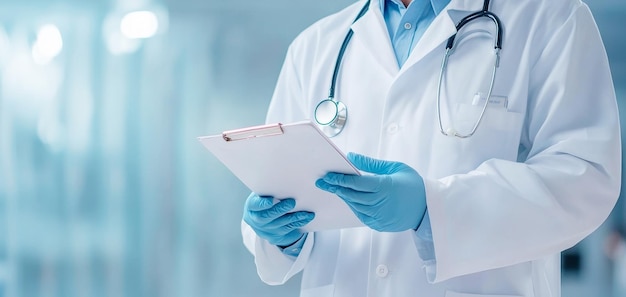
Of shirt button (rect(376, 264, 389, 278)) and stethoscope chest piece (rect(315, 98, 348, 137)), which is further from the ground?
stethoscope chest piece (rect(315, 98, 348, 137))

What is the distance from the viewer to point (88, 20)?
92.1 inches

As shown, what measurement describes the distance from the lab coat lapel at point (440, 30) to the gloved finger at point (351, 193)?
0.29m

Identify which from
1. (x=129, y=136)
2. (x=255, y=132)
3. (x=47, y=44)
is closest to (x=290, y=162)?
(x=255, y=132)

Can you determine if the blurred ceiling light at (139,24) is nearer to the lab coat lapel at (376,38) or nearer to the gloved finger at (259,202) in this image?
the lab coat lapel at (376,38)

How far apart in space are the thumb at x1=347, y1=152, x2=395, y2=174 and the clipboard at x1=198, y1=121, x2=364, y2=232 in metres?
0.06

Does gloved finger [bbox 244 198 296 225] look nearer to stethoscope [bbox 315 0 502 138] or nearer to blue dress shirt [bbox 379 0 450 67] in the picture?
stethoscope [bbox 315 0 502 138]

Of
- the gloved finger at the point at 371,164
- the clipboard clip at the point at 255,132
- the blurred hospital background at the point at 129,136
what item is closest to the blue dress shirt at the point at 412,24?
the gloved finger at the point at 371,164

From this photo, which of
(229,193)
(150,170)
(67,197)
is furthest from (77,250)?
(229,193)

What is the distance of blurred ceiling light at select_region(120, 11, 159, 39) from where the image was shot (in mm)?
2254

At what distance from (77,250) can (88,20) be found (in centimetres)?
77

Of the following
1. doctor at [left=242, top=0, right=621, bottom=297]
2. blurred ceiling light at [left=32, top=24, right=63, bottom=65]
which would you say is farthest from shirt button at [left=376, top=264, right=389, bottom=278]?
blurred ceiling light at [left=32, top=24, right=63, bottom=65]

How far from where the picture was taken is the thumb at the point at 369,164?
3.51ft

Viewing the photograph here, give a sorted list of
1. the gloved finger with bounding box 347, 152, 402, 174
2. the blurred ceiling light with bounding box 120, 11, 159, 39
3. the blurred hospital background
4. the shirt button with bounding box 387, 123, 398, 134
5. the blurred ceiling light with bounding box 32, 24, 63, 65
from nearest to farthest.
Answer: the gloved finger with bounding box 347, 152, 402, 174 < the shirt button with bounding box 387, 123, 398, 134 < the blurred hospital background < the blurred ceiling light with bounding box 120, 11, 159, 39 < the blurred ceiling light with bounding box 32, 24, 63, 65

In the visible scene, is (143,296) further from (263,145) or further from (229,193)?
(263,145)
